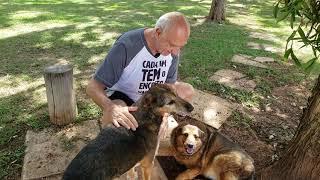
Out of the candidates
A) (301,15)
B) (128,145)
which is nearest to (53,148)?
(128,145)

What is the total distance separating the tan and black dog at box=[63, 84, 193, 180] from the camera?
9.91 ft

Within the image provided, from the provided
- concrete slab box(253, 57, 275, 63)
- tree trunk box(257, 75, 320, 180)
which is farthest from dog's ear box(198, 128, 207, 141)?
concrete slab box(253, 57, 275, 63)

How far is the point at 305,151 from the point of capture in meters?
3.71

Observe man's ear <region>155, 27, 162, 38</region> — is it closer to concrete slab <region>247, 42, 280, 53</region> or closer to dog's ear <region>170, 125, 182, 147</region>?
dog's ear <region>170, 125, 182, 147</region>

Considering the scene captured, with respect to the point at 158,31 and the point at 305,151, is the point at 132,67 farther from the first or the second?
the point at 305,151

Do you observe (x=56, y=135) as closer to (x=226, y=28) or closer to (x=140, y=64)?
(x=140, y=64)

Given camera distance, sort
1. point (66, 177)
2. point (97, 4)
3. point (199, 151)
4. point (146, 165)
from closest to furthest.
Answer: point (66, 177), point (146, 165), point (199, 151), point (97, 4)

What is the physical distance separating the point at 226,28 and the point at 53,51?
4.90 metres

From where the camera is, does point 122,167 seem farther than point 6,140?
No

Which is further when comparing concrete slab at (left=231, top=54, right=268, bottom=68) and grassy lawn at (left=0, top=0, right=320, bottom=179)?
concrete slab at (left=231, top=54, right=268, bottom=68)

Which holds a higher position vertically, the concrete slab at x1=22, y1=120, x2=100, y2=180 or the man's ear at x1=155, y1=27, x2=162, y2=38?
the man's ear at x1=155, y1=27, x2=162, y2=38

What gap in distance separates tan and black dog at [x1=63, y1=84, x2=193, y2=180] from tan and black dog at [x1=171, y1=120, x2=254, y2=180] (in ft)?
1.82

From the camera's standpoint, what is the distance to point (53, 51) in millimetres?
7652

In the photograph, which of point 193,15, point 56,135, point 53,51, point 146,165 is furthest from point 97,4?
point 146,165
